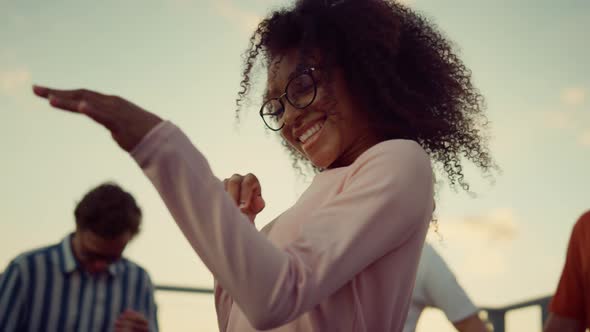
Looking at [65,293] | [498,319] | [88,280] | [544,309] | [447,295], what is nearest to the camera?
[65,293]

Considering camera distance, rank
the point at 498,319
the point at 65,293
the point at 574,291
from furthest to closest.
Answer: the point at 498,319 → the point at 65,293 → the point at 574,291

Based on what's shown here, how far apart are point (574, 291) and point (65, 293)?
2.48 metres

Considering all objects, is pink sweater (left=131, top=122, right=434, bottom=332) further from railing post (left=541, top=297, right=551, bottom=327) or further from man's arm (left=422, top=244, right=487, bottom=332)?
railing post (left=541, top=297, right=551, bottom=327)

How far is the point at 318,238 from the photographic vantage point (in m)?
1.06

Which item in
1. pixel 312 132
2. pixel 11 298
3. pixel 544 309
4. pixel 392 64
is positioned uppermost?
pixel 392 64

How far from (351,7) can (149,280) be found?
2.55 meters

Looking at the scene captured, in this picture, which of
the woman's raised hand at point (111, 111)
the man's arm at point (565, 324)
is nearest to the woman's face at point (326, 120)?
the woman's raised hand at point (111, 111)

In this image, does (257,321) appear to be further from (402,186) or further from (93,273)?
(93,273)

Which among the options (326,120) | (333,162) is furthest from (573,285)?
(326,120)

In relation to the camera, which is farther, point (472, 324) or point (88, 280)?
point (472, 324)

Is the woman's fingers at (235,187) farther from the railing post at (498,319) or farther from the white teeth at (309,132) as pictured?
the railing post at (498,319)

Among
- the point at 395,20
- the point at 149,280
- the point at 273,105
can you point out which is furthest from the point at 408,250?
the point at 149,280

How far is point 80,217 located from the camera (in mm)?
3623

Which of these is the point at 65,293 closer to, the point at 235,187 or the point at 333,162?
the point at 235,187
